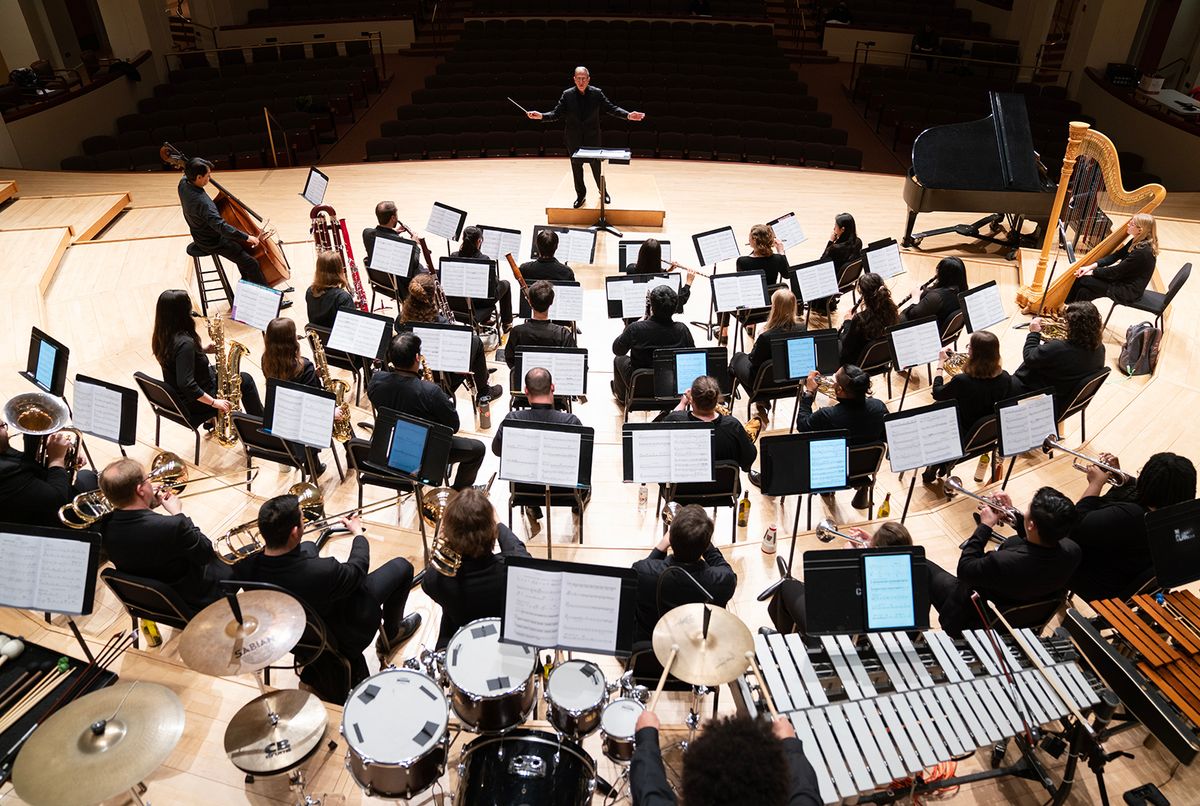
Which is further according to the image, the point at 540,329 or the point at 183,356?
the point at 540,329

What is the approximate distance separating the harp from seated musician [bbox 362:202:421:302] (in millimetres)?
6645

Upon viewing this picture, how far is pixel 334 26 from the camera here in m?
20.3

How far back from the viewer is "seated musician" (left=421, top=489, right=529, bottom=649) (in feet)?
13.2

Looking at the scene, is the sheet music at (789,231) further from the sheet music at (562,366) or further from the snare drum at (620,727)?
the snare drum at (620,727)

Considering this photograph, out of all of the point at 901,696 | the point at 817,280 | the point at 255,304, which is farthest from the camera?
the point at 817,280

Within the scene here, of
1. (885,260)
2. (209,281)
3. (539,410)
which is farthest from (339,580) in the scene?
(209,281)

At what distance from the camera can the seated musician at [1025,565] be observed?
407 centimetres

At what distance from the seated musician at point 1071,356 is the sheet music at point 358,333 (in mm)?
5140

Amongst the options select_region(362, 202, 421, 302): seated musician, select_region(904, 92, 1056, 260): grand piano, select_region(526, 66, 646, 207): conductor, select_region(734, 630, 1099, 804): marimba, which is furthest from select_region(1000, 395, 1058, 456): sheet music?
select_region(526, 66, 646, 207): conductor

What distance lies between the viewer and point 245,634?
11.3ft

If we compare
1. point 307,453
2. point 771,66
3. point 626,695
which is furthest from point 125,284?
point 771,66

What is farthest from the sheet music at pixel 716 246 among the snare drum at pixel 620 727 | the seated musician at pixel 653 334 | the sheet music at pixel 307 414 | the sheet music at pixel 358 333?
the snare drum at pixel 620 727

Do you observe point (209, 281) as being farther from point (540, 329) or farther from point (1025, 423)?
point (1025, 423)

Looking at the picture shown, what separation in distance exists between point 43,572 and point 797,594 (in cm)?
394
